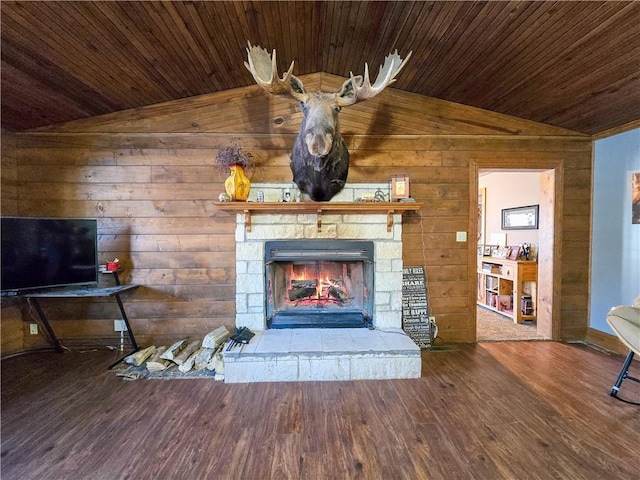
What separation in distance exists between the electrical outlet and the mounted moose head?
241 cm

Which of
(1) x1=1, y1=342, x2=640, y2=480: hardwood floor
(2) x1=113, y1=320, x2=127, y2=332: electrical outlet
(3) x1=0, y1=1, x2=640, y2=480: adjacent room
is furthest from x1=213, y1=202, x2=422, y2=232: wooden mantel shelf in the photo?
(2) x1=113, y1=320, x2=127, y2=332: electrical outlet

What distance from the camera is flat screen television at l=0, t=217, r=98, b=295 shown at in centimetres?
231

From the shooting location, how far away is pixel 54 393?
6.99 feet

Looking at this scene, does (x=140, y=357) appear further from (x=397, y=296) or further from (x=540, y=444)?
(x=540, y=444)

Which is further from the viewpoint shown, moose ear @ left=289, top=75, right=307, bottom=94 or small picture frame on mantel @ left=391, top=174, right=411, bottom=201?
small picture frame on mantel @ left=391, top=174, right=411, bottom=201

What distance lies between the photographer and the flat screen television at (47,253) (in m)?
2.31

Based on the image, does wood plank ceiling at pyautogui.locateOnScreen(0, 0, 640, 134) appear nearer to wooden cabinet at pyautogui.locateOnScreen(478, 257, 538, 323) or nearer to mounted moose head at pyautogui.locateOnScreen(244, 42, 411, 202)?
mounted moose head at pyautogui.locateOnScreen(244, 42, 411, 202)

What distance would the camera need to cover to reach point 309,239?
2795 mm

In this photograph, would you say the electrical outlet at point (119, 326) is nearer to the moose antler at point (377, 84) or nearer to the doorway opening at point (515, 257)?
the moose antler at point (377, 84)

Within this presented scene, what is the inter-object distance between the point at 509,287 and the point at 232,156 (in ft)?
14.3

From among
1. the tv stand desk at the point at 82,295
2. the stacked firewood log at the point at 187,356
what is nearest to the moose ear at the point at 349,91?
the stacked firewood log at the point at 187,356

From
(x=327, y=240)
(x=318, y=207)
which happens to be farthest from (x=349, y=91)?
(x=327, y=240)

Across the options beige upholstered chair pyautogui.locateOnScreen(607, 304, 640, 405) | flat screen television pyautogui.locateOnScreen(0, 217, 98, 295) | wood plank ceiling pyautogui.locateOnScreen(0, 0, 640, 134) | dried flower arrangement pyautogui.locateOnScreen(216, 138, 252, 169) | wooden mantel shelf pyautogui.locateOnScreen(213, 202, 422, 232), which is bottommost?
beige upholstered chair pyautogui.locateOnScreen(607, 304, 640, 405)

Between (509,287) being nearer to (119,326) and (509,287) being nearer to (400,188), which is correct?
(400,188)
